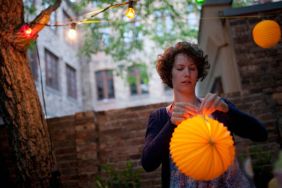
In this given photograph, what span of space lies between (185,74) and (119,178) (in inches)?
137

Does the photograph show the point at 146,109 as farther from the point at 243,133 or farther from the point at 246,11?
the point at 243,133

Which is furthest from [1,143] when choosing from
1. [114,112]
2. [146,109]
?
[146,109]

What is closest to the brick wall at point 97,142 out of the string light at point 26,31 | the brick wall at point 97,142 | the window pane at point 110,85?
the brick wall at point 97,142

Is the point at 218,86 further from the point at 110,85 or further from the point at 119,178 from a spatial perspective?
the point at 110,85

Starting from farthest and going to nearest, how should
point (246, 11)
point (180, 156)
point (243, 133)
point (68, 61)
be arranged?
point (68, 61) → point (246, 11) → point (243, 133) → point (180, 156)

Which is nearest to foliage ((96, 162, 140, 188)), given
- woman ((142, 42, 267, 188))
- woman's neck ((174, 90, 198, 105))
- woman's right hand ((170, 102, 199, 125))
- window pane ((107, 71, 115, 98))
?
woman ((142, 42, 267, 188))

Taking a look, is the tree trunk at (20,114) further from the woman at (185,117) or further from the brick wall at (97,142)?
the woman at (185,117)

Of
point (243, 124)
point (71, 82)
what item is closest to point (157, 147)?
point (243, 124)

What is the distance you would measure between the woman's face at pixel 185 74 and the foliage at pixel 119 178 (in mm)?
3359

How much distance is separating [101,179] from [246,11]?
3.75 m

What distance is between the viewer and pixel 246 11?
5.12 meters

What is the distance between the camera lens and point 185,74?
180 cm

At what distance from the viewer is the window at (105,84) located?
21.9 m

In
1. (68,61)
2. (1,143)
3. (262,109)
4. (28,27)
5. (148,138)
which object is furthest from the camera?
(68,61)
